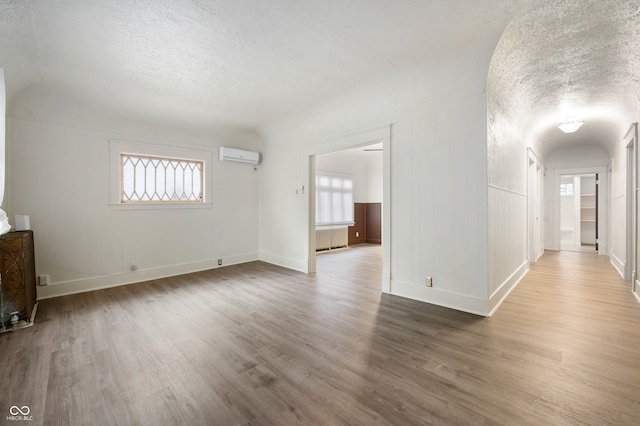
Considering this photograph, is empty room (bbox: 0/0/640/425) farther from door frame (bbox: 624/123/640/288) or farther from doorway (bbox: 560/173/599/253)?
doorway (bbox: 560/173/599/253)

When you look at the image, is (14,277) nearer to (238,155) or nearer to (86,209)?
(86,209)

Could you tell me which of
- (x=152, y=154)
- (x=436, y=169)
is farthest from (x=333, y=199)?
(x=436, y=169)

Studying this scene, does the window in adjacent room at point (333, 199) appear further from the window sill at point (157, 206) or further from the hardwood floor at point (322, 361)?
the hardwood floor at point (322, 361)

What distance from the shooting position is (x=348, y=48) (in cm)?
265

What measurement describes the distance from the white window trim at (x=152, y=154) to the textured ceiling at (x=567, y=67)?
15.1ft

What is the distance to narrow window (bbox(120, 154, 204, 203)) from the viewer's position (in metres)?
4.34

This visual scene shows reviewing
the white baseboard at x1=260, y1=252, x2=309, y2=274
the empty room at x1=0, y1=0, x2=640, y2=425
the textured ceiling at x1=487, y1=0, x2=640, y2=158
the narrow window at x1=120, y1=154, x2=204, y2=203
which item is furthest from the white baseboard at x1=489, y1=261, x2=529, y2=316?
the narrow window at x1=120, y1=154, x2=204, y2=203

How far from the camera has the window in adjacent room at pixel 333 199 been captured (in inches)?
310

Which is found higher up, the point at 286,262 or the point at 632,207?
the point at 632,207

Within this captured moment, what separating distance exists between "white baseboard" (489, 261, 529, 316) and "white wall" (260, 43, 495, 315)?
0.79 ft

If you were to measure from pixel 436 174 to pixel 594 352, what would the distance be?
81.2 inches

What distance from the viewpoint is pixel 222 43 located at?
8.32 ft

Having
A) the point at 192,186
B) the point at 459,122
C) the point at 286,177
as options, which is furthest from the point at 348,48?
the point at 192,186

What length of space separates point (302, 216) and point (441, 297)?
2.69 meters
